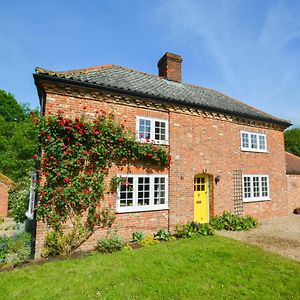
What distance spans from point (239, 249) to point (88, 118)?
7.80 metres

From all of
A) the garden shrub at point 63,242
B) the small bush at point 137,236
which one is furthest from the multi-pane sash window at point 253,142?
the garden shrub at point 63,242

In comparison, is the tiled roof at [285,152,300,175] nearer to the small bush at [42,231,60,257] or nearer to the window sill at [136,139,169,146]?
the window sill at [136,139,169,146]

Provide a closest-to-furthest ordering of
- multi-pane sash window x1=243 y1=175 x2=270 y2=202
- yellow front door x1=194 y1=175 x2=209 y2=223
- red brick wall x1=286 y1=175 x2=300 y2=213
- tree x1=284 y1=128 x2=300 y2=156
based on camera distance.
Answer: yellow front door x1=194 y1=175 x2=209 y2=223 → multi-pane sash window x1=243 y1=175 x2=270 y2=202 → red brick wall x1=286 y1=175 x2=300 y2=213 → tree x1=284 y1=128 x2=300 y2=156

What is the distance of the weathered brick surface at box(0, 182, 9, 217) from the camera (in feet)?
57.9

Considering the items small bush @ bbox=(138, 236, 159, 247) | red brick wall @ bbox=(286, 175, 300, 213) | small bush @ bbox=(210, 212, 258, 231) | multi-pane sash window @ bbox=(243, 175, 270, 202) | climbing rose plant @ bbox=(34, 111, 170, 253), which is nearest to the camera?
climbing rose plant @ bbox=(34, 111, 170, 253)

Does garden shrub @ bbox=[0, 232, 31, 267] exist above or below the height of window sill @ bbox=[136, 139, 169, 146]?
below

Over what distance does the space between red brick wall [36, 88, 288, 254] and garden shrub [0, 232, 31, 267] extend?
0.40 meters

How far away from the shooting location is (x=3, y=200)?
17.8 meters

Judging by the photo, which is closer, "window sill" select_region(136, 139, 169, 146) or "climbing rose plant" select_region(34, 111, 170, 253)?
"climbing rose plant" select_region(34, 111, 170, 253)

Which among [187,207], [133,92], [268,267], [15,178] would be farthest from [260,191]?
[15,178]

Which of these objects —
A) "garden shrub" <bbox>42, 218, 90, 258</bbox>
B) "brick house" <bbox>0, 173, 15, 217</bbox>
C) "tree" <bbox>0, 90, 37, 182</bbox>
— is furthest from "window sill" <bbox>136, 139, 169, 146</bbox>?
"tree" <bbox>0, 90, 37, 182</bbox>

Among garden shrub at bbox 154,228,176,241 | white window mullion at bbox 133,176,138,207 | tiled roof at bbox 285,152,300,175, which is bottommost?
garden shrub at bbox 154,228,176,241

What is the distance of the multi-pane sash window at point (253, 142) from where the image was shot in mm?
13695

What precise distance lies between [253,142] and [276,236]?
606cm
